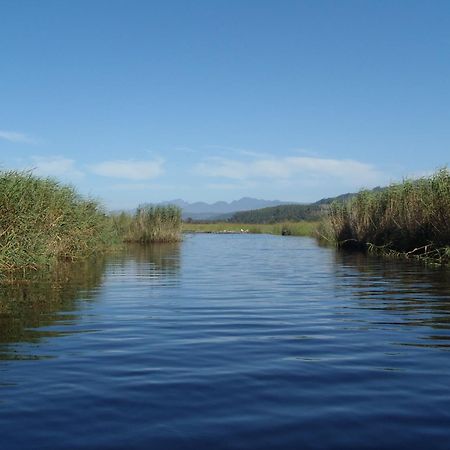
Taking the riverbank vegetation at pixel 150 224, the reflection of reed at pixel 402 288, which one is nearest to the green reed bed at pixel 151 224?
the riverbank vegetation at pixel 150 224

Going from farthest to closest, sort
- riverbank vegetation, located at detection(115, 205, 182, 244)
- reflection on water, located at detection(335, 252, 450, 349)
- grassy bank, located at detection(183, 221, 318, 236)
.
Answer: grassy bank, located at detection(183, 221, 318, 236) → riverbank vegetation, located at detection(115, 205, 182, 244) → reflection on water, located at detection(335, 252, 450, 349)

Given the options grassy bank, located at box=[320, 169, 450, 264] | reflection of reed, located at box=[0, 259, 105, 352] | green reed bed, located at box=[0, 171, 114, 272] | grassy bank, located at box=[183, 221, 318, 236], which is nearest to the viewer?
reflection of reed, located at box=[0, 259, 105, 352]

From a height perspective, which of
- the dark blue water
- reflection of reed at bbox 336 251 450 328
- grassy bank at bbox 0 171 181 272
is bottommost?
the dark blue water

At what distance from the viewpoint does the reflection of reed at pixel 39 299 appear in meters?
8.42

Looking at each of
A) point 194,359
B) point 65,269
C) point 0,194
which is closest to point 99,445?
point 194,359

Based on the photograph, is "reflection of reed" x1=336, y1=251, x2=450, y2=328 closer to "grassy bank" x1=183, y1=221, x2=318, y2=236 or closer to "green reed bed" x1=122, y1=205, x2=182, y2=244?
"green reed bed" x1=122, y1=205, x2=182, y2=244

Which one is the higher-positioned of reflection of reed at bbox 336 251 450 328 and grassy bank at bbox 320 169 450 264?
grassy bank at bbox 320 169 450 264

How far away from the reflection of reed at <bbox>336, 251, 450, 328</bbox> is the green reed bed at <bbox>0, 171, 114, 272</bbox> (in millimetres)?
8180

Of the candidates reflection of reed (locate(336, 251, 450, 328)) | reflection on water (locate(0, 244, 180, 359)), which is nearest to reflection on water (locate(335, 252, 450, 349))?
reflection of reed (locate(336, 251, 450, 328))

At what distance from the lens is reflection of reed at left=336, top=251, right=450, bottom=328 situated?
986cm

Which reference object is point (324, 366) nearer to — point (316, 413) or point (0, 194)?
point (316, 413)

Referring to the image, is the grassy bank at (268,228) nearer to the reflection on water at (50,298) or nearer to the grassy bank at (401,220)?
the grassy bank at (401,220)

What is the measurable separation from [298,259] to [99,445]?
21.0 metres

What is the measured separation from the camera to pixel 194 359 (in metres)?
6.62
